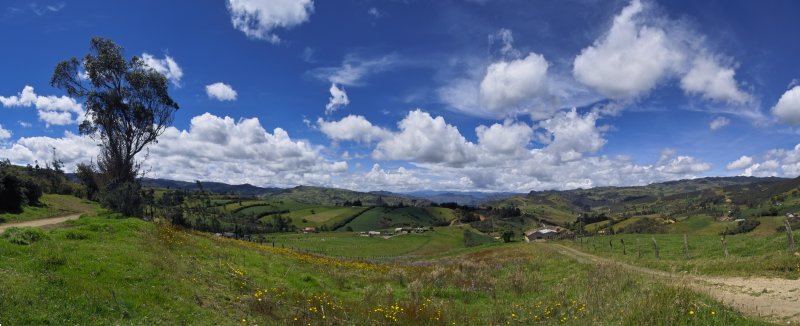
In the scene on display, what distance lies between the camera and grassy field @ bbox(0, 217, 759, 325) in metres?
10.6

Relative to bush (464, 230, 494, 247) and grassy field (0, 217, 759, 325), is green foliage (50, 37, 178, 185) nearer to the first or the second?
grassy field (0, 217, 759, 325)

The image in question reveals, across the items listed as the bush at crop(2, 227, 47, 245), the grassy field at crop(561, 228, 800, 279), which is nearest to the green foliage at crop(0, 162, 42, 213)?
the bush at crop(2, 227, 47, 245)

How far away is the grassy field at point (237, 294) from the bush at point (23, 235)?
0.18 metres

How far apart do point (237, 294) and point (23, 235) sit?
23.5 feet

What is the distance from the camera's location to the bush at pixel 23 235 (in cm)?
1363

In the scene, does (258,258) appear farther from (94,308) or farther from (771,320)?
(771,320)

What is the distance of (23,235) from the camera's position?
14.1 meters

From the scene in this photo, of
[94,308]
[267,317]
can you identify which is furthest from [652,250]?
[94,308]

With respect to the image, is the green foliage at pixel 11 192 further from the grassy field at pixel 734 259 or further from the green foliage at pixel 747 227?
the green foliage at pixel 747 227

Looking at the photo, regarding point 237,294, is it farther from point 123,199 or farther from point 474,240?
point 474,240

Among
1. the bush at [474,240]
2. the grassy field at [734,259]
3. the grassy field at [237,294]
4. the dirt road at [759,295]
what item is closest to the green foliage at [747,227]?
the grassy field at [734,259]

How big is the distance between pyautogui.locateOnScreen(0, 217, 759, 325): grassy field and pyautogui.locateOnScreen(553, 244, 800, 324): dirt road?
1654mm

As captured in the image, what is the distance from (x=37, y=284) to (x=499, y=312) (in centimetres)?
1404

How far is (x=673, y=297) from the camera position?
11.6m
